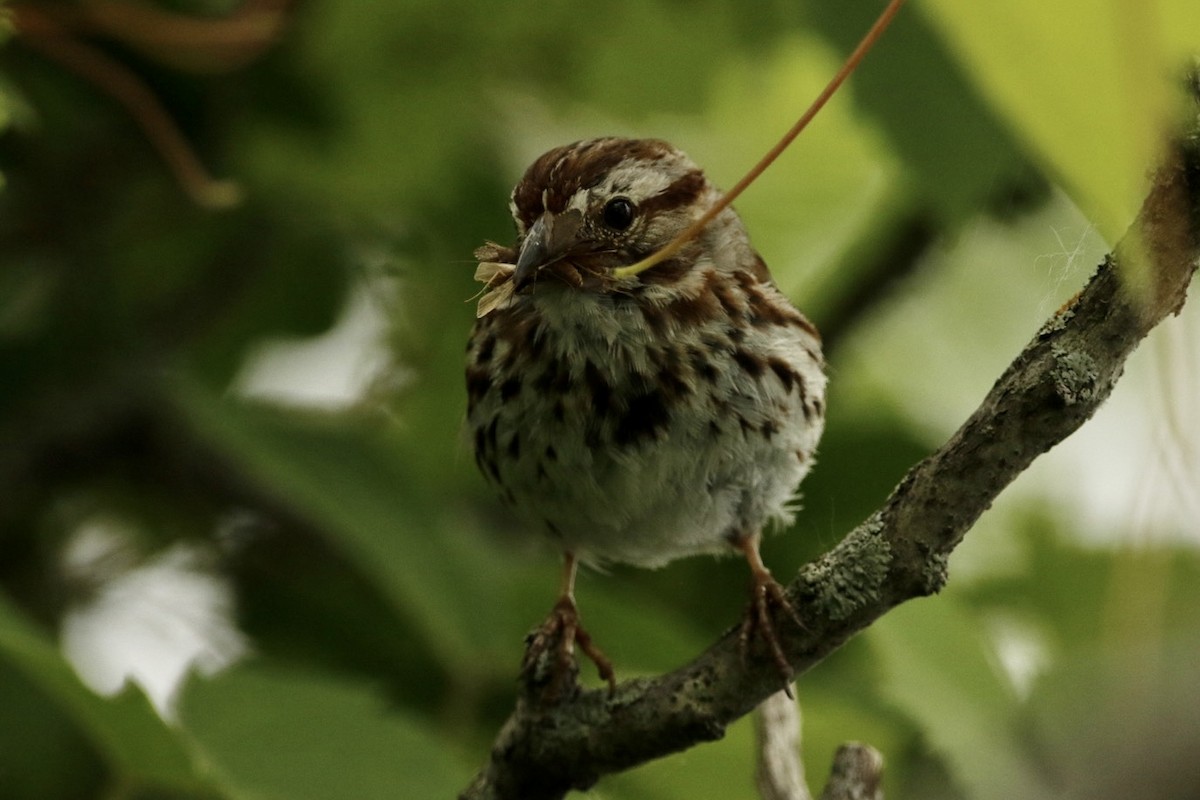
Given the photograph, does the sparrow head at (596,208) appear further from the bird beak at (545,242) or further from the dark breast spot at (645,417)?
the dark breast spot at (645,417)

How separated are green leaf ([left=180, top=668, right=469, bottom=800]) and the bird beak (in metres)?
0.57

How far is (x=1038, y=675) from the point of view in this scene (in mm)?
1931

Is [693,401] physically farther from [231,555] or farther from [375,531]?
[231,555]

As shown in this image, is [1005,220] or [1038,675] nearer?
[1038,675]

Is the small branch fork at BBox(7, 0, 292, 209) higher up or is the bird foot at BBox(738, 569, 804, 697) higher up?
the bird foot at BBox(738, 569, 804, 697)

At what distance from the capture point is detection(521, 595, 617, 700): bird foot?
1579 millimetres

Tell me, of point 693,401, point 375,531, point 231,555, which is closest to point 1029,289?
point 693,401

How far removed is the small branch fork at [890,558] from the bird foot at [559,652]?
22mm

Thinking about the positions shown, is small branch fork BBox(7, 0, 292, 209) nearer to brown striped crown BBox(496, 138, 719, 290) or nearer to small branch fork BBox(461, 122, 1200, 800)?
brown striped crown BBox(496, 138, 719, 290)

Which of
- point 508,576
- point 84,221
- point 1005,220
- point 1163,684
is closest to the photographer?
point 1163,684

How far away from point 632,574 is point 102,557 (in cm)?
94

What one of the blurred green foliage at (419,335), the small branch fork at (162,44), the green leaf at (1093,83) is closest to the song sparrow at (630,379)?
the blurred green foliage at (419,335)

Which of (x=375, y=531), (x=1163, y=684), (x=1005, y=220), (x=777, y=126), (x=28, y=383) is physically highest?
(x=1163, y=684)

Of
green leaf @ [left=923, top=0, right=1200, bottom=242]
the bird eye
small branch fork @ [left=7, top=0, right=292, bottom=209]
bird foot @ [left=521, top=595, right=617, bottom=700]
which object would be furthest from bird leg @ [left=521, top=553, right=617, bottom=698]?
green leaf @ [left=923, top=0, right=1200, bottom=242]
